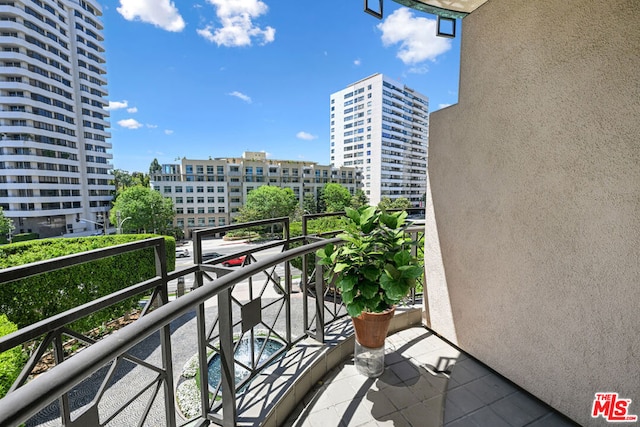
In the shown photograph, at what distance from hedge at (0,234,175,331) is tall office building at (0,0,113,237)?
87.0 feet

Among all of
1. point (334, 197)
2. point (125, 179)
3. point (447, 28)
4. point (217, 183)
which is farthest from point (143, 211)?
point (447, 28)

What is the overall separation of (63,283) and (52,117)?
33.3 meters

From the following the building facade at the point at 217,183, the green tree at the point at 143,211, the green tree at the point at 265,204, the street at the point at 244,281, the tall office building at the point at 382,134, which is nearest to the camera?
the street at the point at 244,281

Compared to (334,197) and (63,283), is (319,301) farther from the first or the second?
(334,197)

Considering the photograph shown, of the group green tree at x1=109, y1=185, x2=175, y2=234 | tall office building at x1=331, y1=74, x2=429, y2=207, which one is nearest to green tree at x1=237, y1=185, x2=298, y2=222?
green tree at x1=109, y1=185, x2=175, y2=234

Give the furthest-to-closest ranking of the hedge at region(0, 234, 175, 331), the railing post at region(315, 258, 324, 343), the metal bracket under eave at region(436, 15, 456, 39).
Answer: the hedge at region(0, 234, 175, 331)
the metal bracket under eave at region(436, 15, 456, 39)
the railing post at region(315, 258, 324, 343)

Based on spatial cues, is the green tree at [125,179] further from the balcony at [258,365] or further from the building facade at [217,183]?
the balcony at [258,365]

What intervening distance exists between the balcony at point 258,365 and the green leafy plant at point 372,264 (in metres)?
0.19

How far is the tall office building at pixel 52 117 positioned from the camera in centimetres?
2719

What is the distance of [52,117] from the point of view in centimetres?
2986

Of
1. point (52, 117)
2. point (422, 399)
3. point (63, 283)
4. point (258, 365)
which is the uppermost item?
point (52, 117)

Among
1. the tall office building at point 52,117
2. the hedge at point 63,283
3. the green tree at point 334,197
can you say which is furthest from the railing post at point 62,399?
the green tree at point 334,197

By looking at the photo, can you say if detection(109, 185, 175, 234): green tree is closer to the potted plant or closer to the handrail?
the potted plant

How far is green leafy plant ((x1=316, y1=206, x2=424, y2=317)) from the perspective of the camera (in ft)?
5.01
